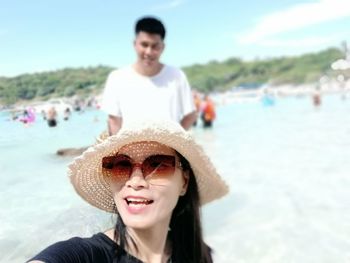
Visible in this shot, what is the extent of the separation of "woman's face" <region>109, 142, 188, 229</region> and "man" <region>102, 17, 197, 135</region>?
1.23 m

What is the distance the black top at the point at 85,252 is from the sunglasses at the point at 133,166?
0.17 meters

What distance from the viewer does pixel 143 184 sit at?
1347mm

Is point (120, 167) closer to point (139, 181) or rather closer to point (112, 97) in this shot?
point (139, 181)

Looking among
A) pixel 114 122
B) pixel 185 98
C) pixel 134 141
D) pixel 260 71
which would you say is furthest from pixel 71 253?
pixel 260 71

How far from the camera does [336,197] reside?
14.4ft

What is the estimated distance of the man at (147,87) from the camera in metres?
2.66

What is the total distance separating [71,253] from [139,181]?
0.85ft

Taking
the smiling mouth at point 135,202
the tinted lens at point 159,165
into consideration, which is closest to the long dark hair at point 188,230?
the tinted lens at point 159,165

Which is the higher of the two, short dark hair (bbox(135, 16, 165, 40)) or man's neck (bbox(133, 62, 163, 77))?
short dark hair (bbox(135, 16, 165, 40))

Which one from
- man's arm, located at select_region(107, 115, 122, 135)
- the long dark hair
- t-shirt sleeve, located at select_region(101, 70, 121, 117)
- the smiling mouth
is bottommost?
the long dark hair

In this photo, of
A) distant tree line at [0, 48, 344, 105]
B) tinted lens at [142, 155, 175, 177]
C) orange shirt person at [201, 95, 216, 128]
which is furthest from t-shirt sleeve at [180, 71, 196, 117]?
distant tree line at [0, 48, 344, 105]

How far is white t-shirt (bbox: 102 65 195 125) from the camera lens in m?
2.65

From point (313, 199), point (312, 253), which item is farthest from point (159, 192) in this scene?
point (313, 199)

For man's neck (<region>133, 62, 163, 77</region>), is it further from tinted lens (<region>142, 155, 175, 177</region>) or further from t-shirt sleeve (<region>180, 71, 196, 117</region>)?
tinted lens (<region>142, 155, 175, 177</region>)
